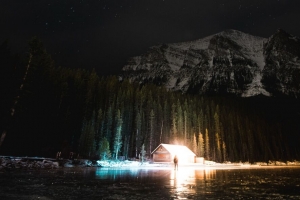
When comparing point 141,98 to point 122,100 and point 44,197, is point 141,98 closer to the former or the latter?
point 122,100

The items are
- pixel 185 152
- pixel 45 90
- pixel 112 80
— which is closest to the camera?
pixel 45 90

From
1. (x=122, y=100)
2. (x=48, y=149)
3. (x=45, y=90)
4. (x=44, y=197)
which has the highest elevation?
(x=122, y=100)

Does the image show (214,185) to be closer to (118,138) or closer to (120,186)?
(120,186)

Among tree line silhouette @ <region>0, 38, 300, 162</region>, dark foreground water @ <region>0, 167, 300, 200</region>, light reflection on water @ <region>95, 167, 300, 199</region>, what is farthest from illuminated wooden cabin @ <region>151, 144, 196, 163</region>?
dark foreground water @ <region>0, 167, 300, 200</region>

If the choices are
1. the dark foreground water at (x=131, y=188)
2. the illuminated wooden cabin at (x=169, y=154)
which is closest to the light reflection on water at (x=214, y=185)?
the dark foreground water at (x=131, y=188)

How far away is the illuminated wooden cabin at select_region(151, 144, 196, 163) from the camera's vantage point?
229ft

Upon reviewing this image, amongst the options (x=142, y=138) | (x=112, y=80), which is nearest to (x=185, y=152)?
(x=142, y=138)

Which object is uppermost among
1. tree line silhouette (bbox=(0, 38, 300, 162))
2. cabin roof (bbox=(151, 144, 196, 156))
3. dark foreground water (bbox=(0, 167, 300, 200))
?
tree line silhouette (bbox=(0, 38, 300, 162))

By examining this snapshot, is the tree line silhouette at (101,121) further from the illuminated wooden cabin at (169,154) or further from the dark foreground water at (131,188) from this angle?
the dark foreground water at (131,188)

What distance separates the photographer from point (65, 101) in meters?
75.8

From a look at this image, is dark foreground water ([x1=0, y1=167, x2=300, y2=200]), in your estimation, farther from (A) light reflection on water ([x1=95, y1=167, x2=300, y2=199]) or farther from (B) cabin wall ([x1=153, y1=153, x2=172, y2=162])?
(B) cabin wall ([x1=153, y1=153, x2=172, y2=162])

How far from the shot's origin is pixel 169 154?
6950 cm

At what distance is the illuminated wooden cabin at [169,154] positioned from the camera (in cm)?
6988

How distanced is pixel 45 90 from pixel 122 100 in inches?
1440
